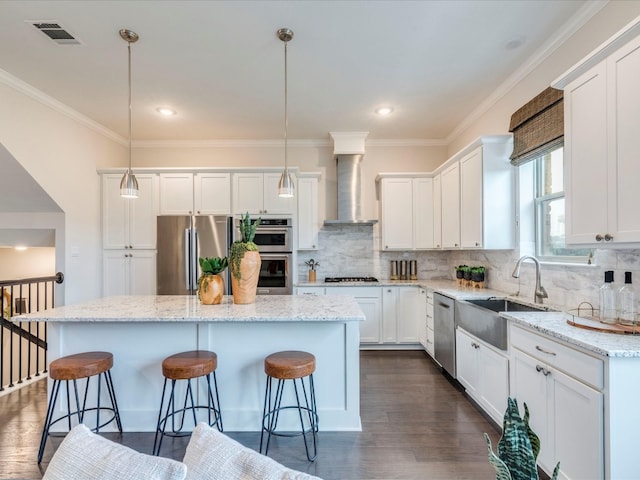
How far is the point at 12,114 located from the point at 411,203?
14.6 ft

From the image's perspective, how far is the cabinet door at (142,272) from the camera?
4230mm

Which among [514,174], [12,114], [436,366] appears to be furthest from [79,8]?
[436,366]

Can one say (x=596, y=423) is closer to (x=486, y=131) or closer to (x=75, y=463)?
(x=75, y=463)

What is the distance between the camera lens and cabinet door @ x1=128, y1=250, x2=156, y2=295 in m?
4.23

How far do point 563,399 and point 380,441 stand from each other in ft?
3.91

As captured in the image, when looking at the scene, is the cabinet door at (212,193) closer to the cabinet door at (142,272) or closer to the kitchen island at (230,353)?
the cabinet door at (142,272)

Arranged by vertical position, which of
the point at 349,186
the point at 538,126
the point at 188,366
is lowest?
the point at 188,366

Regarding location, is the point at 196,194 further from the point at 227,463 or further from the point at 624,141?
Result: the point at 624,141

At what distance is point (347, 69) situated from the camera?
289cm

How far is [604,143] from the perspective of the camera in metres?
1.72

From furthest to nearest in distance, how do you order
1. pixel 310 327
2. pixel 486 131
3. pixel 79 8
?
1. pixel 486 131
2. pixel 310 327
3. pixel 79 8

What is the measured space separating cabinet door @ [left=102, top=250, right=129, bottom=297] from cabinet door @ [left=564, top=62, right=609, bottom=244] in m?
4.67

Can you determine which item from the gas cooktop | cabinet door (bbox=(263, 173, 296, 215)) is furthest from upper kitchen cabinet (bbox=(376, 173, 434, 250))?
cabinet door (bbox=(263, 173, 296, 215))

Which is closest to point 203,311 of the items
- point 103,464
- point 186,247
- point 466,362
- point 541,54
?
point 103,464
